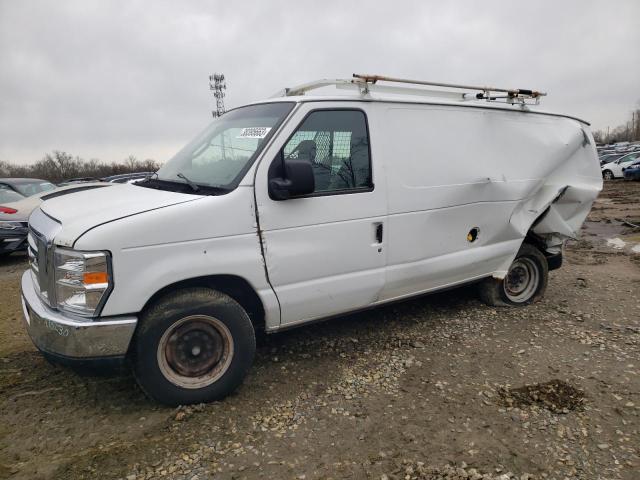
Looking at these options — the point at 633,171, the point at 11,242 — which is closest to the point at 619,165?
the point at 633,171

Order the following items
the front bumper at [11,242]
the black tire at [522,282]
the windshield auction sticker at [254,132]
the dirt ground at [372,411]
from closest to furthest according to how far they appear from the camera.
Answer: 1. the dirt ground at [372,411]
2. the windshield auction sticker at [254,132]
3. the black tire at [522,282]
4. the front bumper at [11,242]

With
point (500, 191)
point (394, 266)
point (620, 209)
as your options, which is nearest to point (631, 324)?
point (500, 191)

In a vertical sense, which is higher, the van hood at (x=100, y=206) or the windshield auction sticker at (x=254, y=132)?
the windshield auction sticker at (x=254, y=132)

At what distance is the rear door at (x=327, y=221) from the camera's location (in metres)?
3.25

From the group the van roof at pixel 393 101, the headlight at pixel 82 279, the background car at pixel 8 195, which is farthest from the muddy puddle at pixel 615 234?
the background car at pixel 8 195

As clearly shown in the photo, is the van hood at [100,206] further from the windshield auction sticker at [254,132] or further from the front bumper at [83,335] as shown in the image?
the windshield auction sticker at [254,132]

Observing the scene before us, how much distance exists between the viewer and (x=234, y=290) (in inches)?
130

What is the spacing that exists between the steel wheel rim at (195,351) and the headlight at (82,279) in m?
0.50

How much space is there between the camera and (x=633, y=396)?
326 cm

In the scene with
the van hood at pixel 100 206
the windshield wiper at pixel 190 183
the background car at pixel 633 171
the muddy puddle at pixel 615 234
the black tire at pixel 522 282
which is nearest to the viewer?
the van hood at pixel 100 206

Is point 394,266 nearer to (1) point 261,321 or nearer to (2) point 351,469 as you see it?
(1) point 261,321

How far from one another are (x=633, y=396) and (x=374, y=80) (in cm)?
313

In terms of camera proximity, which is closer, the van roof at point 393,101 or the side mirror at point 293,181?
the side mirror at point 293,181

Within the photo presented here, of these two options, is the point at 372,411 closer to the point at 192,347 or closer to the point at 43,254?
the point at 192,347
